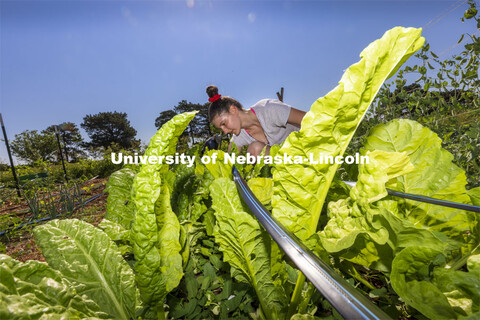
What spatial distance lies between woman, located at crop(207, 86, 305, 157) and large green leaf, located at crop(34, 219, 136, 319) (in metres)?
2.54

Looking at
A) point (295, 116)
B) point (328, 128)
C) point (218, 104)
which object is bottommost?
point (328, 128)

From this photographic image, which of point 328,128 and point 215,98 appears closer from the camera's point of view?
point 328,128

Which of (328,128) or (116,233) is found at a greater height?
(328,128)

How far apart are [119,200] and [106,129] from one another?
157ft

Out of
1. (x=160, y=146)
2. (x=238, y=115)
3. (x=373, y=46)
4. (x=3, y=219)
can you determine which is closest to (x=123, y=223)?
(x=160, y=146)

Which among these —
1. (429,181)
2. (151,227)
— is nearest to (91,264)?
(151,227)

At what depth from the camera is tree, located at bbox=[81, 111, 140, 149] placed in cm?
Result: 4151

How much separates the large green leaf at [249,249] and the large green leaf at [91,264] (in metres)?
0.38

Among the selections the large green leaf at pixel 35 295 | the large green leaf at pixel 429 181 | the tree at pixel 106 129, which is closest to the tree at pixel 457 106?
the large green leaf at pixel 429 181

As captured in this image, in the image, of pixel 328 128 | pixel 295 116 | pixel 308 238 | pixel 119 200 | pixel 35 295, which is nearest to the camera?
pixel 35 295

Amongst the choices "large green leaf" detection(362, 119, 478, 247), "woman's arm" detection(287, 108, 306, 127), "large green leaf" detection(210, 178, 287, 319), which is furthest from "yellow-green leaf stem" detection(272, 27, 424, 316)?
"woman's arm" detection(287, 108, 306, 127)

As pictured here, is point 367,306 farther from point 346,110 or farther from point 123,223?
point 123,223

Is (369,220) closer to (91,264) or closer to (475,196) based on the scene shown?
(475,196)

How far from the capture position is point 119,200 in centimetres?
134
